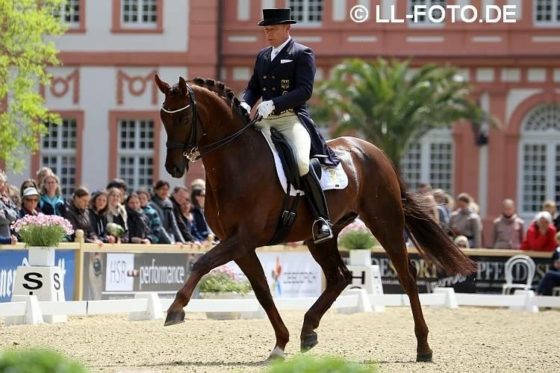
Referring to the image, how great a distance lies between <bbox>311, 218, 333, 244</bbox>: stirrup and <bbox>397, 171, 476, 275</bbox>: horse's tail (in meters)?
1.68

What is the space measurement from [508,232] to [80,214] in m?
9.58

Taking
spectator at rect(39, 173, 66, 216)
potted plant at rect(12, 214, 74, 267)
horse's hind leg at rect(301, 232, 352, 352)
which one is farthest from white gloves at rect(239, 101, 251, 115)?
spectator at rect(39, 173, 66, 216)

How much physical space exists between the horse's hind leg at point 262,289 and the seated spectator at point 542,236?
41.6ft

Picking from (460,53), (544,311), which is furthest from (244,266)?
(460,53)

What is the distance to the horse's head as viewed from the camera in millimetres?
11062

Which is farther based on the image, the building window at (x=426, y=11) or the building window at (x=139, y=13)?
the building window at (x=139, y=13)

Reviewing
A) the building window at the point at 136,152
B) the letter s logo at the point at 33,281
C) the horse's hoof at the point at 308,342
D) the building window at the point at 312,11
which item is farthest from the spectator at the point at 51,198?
the building window at the point at 312,11

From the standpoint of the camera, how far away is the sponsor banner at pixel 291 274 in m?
21.2

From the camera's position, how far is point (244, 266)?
451 inches

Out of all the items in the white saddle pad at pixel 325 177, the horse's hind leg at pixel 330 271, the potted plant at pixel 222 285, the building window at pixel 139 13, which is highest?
the building window at pixel 139 13

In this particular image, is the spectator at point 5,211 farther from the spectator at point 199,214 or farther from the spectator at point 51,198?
the spectator at point 199,214

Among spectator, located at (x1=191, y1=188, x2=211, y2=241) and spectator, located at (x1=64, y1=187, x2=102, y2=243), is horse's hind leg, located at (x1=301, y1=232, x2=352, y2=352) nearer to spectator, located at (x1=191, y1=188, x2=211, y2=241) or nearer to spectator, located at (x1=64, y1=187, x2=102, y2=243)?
spectator, located at (x1=64, y1=187, x2=102, y2=243)

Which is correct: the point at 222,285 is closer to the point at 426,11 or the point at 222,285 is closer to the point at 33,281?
the point at 33,281

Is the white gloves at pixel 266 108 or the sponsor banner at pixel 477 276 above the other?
the white gloves at pixel 266 108
